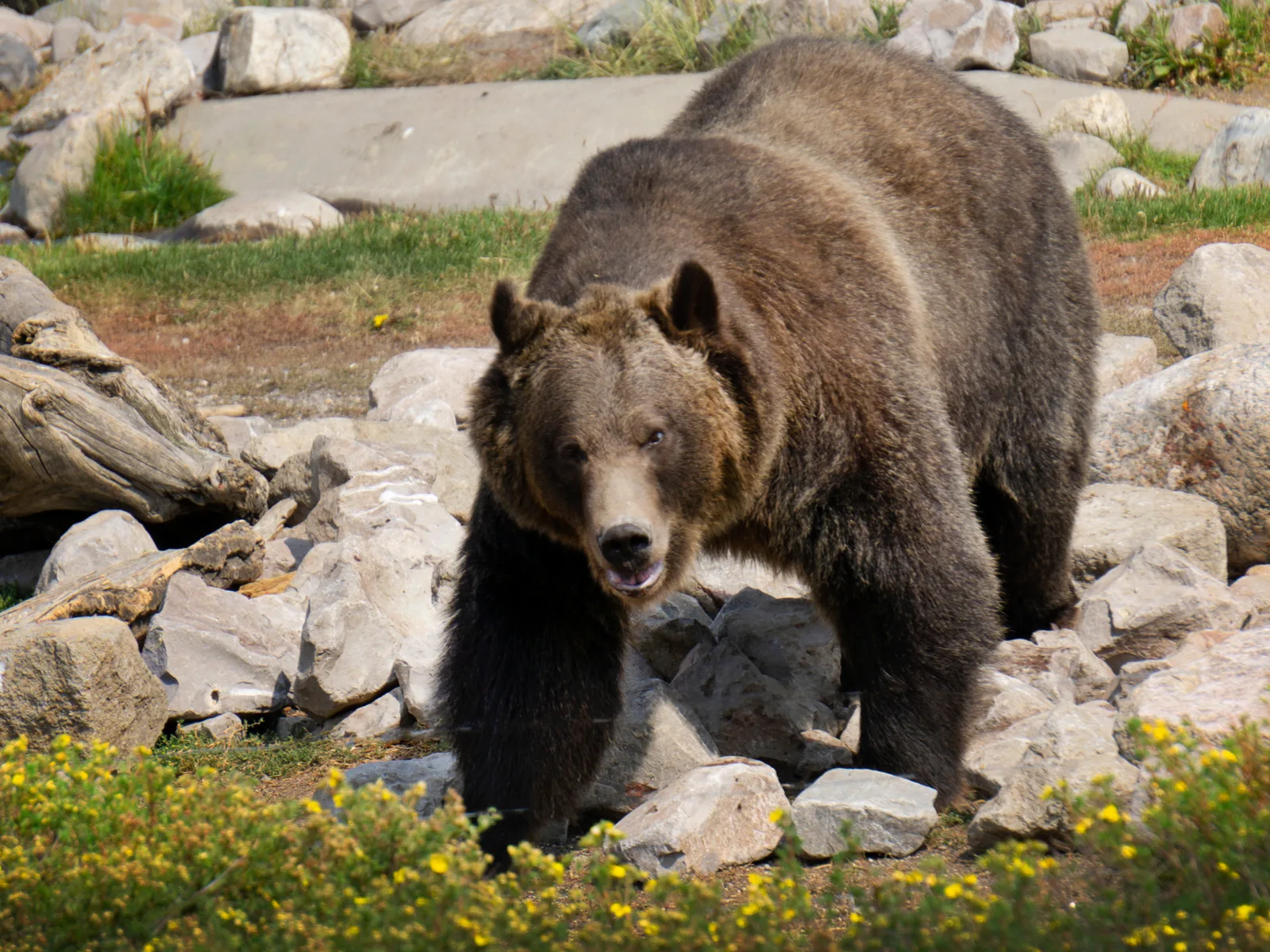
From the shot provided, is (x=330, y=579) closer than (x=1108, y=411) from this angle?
Yes

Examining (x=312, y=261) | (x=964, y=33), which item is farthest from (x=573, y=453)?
(x=964, y=33)

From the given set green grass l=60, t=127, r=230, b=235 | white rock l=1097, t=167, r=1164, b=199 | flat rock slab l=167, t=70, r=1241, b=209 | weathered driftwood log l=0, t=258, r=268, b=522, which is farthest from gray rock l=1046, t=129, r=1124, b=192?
green grass l=60, t=127, r=230, b=235

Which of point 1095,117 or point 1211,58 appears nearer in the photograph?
point 1095,117

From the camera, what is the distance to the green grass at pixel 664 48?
15859 millimetres

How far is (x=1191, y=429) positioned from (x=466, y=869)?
4.46m

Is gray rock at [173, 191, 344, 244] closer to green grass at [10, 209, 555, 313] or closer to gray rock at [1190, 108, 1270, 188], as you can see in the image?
green grass at [10, 209, 555, 313]

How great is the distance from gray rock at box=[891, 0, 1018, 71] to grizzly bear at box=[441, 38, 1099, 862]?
10.9 m

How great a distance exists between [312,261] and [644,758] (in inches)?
316

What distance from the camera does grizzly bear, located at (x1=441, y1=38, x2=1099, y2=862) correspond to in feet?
13.1

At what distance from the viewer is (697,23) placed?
1667cm

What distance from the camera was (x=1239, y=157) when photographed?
12008 millimetres

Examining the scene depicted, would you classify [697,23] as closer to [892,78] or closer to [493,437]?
[892,78]

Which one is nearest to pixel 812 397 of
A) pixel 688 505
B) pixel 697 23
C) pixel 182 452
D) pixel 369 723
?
pixel 688 505

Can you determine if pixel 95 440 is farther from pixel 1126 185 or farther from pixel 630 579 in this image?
pixel 1126 185
